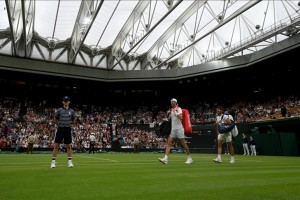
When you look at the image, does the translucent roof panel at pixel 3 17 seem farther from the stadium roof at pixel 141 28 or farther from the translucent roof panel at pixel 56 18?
the translucent roof panel at pixel 56 18

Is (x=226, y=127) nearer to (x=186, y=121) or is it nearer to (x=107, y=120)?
(x=186, y=121)

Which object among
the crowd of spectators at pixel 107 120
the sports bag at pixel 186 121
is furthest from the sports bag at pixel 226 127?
the crowd of spectators at pixel 107 120

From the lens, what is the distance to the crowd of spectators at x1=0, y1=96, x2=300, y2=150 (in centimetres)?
3316

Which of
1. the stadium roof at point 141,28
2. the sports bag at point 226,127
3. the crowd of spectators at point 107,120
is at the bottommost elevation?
the sports bag at point 226,127

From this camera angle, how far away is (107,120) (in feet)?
142

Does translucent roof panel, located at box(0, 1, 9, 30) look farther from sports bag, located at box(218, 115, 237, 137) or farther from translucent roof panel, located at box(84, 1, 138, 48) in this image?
sports bag, located at box(218, 115, 237, 137)

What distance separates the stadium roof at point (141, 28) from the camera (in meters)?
28.3

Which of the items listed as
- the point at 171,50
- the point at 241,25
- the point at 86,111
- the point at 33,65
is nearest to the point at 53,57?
the point at 33,65

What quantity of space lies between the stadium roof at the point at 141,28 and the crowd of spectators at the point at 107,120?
23.6ft

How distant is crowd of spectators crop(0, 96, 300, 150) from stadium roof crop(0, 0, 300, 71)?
23.6ft

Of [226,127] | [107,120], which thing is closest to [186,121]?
[226,127]

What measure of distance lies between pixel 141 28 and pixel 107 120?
50.3ft

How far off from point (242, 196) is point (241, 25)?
3265 cm

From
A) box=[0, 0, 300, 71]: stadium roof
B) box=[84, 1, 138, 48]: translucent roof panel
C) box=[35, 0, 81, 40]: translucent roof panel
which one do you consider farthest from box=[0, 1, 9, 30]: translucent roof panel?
box=[84, 1, 138, 48]: translucent roof panel
